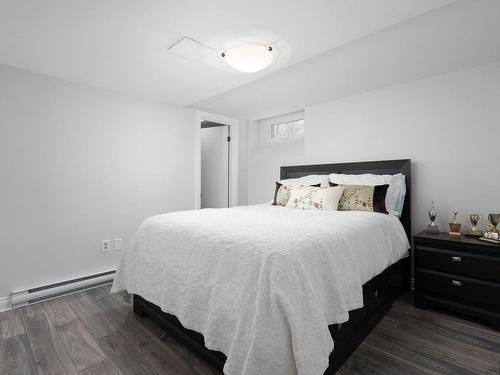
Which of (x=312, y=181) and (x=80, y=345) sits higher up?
(x=312, y=181)

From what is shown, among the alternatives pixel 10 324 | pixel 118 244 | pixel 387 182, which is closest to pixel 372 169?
pixel 387 182

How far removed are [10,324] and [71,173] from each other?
1386 mm

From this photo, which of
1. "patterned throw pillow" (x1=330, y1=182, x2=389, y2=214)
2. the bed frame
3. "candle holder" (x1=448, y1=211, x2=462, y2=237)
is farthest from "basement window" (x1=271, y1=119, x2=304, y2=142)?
"candle holder" (x1=448, y1=211, x2=462, y2=237)

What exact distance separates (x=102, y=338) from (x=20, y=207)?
1.52m

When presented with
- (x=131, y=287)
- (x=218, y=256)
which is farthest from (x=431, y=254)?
(x=131, y=287)

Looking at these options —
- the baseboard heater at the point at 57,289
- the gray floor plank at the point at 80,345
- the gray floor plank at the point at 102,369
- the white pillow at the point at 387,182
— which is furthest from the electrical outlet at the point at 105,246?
the white pillow at the point at 387,182

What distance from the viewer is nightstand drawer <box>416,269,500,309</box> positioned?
1.92m

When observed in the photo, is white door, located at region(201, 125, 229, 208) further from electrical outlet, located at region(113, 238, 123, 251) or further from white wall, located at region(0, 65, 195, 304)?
electrical outlet, located at region(113, 238, 123, 251)

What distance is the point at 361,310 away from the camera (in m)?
1.68

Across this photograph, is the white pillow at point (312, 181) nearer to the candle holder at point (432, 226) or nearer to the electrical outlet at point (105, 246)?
the candle holder at point (432, 226)

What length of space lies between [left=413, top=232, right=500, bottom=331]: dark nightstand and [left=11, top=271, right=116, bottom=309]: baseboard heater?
3.16 meters

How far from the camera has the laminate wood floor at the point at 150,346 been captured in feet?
4.91

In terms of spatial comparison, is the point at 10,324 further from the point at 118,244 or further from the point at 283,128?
the point at 283,128

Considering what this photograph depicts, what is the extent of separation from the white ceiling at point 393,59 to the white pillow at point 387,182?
3.38ft
